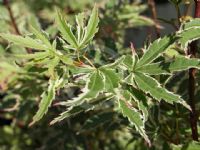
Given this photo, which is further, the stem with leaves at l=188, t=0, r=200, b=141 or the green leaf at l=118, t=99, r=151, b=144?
the stem with leaves at l=188, t=0, r=200, b=141

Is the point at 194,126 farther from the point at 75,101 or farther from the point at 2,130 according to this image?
the point at 2,130

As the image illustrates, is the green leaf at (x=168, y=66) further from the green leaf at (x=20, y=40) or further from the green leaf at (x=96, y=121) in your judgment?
the green leaf at (x=96, y=121)

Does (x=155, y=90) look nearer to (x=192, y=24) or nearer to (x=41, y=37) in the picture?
(x=192, y=24)

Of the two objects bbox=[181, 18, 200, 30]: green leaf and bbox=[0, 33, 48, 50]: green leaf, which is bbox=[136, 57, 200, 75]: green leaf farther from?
bbox=[0, 33, 48, 50]: green leaf

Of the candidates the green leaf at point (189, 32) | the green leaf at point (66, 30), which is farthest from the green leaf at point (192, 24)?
the green leaf at point (66, 30)

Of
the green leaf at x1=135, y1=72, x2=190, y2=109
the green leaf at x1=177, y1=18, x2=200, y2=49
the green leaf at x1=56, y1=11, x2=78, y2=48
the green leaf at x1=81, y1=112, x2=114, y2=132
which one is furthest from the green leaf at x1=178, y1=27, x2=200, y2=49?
the green leaf at x1=81, y1=112, x2=114, y2=132

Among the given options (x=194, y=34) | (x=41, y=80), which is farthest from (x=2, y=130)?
(x=194, y=34)

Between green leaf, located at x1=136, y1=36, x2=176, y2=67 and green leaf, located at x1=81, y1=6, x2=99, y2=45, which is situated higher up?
green leaf, located at x1=81, y1=6, x2=99, y2=45
